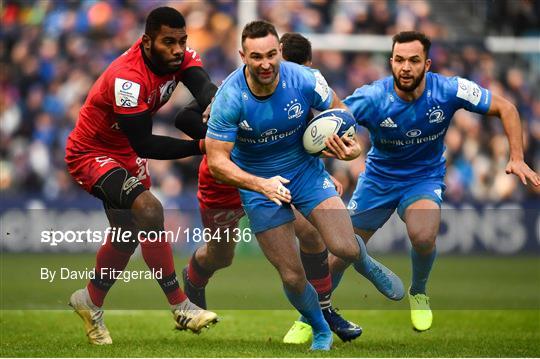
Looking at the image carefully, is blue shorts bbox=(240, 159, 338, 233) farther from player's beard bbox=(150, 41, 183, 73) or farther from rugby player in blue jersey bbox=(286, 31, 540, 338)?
player's beard bbox=(150, 41, 183, 73)

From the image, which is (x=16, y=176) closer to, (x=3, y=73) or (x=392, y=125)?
(x=3, y=73)

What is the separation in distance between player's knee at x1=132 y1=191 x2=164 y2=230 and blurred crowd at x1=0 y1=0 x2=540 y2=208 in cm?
840

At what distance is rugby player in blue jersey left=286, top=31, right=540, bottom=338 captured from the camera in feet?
29.7

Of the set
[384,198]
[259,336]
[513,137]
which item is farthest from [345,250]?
[259,336]

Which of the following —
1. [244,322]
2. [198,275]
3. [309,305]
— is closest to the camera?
[309,305]

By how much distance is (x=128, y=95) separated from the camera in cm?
869

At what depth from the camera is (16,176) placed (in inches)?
728

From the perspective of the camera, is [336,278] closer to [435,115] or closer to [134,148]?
[435,115]

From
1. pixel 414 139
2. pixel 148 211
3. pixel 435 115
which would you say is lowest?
pixel 148 211

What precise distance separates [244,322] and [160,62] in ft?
11.2

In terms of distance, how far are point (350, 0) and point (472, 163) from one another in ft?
11.8

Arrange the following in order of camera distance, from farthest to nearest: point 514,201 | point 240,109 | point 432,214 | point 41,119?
1. point 41,119
2. point 514,201
3. point 432,214
4. point 240,109

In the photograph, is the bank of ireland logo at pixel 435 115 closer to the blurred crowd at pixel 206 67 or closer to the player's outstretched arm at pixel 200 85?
the player's outstretched arm at pixel 200 85

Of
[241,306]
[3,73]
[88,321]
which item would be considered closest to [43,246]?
[88,321]
